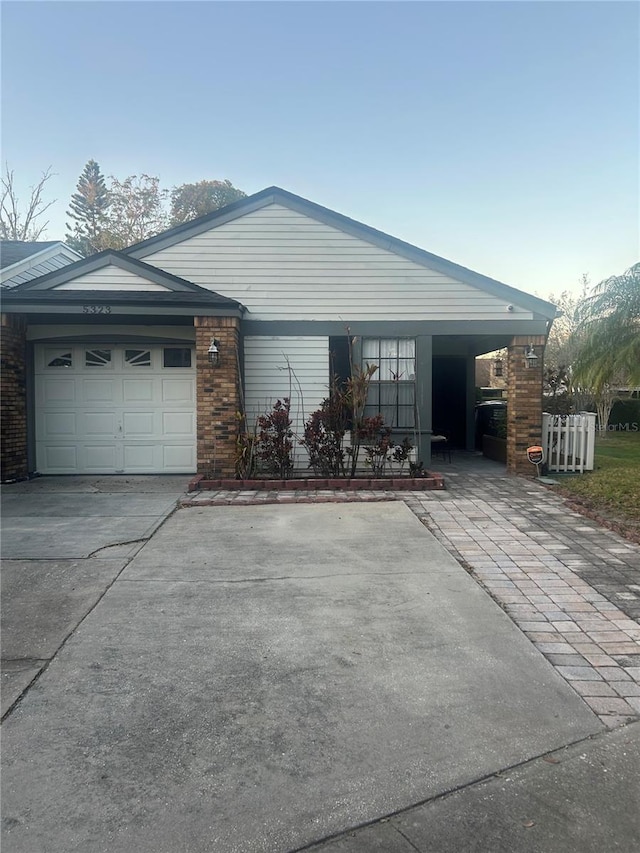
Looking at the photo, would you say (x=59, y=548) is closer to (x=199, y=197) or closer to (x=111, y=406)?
(x=111, y=406)

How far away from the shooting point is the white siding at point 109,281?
358 inches

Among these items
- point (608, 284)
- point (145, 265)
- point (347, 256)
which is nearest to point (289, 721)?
point (145, 265)

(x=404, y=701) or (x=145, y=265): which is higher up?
(x=145, y=265)

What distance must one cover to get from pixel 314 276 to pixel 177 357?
2.87 metres

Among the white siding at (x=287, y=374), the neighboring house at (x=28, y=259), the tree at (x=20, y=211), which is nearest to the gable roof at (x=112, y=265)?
the white siding at (x=287, y=374)

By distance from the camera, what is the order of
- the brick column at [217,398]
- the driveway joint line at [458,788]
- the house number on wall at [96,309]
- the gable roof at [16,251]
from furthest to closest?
the gable roof at [16,251] < the brick column at [217,398] < the house number on wall at [96,309] < the driveway joint line at [458,788]

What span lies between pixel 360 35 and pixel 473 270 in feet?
15.7

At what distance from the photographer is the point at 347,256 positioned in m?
→ 10.3

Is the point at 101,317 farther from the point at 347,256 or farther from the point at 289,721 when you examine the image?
the point at 289,721

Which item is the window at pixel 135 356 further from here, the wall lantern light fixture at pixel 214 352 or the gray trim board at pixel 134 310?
the wall lantern light fixture at pixel 214 352

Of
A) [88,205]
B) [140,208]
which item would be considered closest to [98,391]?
[140,208]

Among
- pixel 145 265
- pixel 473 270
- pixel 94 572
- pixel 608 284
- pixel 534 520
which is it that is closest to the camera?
pixel 94 572

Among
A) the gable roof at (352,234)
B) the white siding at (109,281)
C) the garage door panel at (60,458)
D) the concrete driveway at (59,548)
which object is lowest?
the concrete driveway at (59,548)

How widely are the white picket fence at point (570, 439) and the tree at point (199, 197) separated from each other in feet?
109
